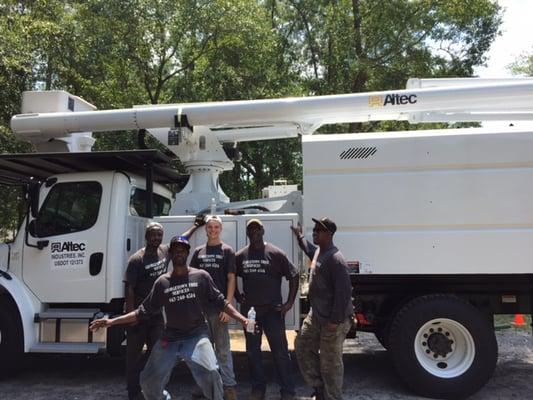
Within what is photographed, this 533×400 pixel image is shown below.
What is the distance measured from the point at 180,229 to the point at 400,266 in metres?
2.49

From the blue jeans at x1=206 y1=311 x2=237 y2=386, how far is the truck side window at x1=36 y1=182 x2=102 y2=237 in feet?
6.45

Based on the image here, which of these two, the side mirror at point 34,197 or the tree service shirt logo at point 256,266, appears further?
the side mirror at point 34,197

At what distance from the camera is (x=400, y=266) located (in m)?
5.38

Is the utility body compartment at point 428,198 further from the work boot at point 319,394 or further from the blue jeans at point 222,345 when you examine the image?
the blue jeans at point 222,345

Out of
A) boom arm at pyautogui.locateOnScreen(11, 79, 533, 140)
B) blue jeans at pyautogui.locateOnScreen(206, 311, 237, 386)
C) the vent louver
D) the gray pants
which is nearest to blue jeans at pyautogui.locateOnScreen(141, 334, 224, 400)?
blue jeans at pyautogui.locateOnScreen(206, 311, 237, 386)

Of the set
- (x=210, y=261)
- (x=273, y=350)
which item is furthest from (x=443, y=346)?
(x=210, y=261)

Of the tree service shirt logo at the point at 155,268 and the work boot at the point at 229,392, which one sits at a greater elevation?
the tree service shirt logo at the point at 155,268

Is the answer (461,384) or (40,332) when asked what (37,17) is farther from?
(461,384)

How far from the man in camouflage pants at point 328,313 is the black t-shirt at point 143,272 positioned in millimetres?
1593

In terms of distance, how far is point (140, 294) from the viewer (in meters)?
5.18

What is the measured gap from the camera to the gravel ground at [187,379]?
5594 mm

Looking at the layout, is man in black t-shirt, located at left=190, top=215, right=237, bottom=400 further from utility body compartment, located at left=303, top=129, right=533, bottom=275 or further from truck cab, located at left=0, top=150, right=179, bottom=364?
A: truck cab, located at left=0, top=150, right=179, bottom=364

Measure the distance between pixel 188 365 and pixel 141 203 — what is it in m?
2.87

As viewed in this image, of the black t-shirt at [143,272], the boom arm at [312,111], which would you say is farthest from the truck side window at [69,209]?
the black t-shirt at [143,272]
